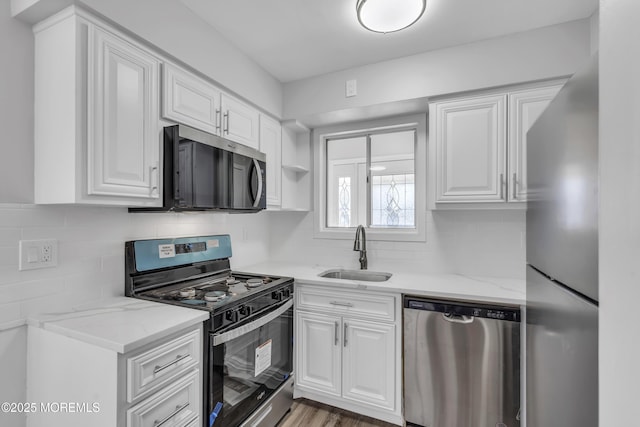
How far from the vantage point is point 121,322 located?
4.25ft

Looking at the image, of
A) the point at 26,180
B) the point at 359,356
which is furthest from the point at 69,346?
the point at 359,356

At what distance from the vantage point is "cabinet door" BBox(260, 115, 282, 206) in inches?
96.7

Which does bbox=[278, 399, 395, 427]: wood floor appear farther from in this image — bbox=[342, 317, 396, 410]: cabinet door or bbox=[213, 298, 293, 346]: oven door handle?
bbox=[213, 298, 293, 346]: oven door handle

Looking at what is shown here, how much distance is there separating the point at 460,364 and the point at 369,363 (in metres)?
0.56

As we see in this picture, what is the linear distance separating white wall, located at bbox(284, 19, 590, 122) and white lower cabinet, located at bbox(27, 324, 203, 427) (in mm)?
1932

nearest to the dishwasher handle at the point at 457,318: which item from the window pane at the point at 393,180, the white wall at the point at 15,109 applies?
the window pane at the point at 393,180

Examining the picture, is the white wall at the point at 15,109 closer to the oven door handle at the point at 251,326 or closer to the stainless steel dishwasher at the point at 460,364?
the oven door handle at the point at 251,326

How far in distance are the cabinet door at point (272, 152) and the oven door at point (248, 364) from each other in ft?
2.98

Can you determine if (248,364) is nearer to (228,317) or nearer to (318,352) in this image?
(228,317)

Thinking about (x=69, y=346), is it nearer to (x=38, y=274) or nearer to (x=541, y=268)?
(x=38, y=274)

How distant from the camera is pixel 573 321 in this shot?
624mm

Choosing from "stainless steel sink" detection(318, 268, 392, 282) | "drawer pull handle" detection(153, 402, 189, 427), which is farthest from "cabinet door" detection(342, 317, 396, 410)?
"drawer pull handle" detection(153, 402, 189, 427)

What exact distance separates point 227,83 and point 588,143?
6.49ft

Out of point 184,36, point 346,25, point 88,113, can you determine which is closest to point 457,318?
point 346,25
